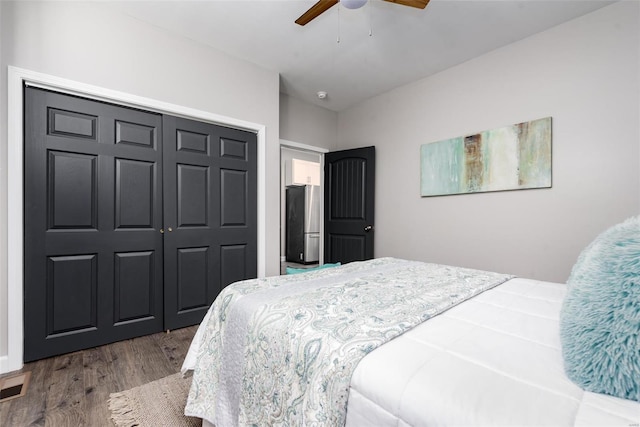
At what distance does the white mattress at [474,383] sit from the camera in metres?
0.53

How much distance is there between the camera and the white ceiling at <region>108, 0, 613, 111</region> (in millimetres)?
2279

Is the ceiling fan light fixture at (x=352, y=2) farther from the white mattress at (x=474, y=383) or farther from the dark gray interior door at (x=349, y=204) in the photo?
the dark gray interior door at (x=349, y=204)

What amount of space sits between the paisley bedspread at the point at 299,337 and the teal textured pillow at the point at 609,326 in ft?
1.26

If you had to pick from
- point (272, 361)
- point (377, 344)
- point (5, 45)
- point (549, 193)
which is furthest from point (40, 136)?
point (549, 193)

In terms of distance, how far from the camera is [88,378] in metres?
1.83

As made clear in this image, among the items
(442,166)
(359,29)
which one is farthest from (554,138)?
(359,29)

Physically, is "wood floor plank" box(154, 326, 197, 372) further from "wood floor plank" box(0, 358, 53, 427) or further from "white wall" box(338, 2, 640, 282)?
"white wall" box(338, 2, 640, 282)

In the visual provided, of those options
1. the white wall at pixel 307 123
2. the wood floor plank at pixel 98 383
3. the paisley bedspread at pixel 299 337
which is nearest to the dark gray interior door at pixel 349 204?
the white wall at pixel 307 123

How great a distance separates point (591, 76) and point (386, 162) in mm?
2039

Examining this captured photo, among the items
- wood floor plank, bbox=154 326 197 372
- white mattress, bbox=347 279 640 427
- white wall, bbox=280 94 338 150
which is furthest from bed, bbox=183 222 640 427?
white wall, bbox=280 94 338 150

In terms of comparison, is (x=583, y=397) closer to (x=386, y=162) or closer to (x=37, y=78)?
(x=37, y=78)

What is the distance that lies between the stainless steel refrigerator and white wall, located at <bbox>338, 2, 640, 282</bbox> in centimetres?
279

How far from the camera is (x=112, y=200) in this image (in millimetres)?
2336

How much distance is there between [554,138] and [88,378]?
3.98 m
